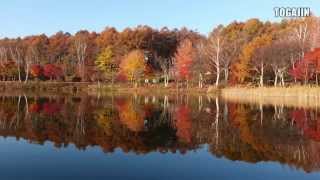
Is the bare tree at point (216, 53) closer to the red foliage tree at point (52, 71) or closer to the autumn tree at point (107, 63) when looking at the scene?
the autumn tree at point (107, 63)

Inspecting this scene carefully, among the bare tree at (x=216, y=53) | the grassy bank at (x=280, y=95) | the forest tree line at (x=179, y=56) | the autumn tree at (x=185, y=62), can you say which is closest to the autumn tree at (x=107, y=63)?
the forest tree line at (x=179, y=56)

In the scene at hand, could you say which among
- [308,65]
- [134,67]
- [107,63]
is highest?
[107,63]

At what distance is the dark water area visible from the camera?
1084 centimetres

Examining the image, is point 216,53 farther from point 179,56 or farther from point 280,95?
point 280,95

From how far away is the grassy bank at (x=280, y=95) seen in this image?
34875 millimetres

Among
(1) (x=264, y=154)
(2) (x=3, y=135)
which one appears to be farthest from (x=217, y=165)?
(2) (x=3, y=135)

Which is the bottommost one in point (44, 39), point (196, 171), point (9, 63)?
point (196, 171)

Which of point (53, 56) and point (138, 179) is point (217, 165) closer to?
point (138, 179)

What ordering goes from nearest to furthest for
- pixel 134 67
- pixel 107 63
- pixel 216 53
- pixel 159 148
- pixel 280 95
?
1. pixel 159 148
2. pixel 280 95
3. pixel 216 53
4. pixel 134 67
5. pixel 107 63

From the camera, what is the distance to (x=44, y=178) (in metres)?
10.1

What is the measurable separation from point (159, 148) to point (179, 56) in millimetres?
53570

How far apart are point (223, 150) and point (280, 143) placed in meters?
2.36

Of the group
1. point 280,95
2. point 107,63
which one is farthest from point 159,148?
point 107,63

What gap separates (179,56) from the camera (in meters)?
67.2
